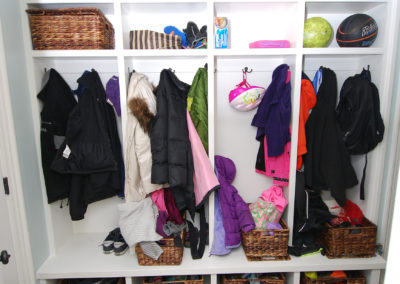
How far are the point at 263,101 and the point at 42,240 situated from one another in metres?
1.78

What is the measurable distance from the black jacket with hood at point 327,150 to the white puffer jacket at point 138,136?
1.08m

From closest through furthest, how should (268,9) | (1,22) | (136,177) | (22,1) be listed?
(1,22) → (22,1) → (136,177) → (268,9)

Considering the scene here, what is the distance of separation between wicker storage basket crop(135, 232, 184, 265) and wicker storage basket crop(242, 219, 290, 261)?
1.57 feet

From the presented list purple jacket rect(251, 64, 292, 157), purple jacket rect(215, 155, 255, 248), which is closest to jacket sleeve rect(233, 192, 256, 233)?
purple jacket rect(215, 155, 255, 248)

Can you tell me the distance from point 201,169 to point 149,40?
36.0 inches

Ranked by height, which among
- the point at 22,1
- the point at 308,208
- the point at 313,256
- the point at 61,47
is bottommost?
the point at 313,256

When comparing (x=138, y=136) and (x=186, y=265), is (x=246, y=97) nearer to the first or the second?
(x=138, y=136)

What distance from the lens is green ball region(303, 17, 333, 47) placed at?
1.64 m

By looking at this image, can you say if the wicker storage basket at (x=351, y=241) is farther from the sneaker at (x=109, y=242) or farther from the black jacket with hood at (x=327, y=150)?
the sneaker at (x=109, y=242)

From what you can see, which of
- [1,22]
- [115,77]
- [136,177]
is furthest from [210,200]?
[1,22]

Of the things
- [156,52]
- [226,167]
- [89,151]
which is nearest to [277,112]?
[226,167]

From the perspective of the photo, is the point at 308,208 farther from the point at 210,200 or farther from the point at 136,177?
the point at 136,177

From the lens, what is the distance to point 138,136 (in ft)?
5.20

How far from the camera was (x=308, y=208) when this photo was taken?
1.80 metres
